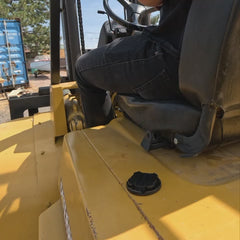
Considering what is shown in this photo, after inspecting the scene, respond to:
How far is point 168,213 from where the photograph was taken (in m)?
0.73

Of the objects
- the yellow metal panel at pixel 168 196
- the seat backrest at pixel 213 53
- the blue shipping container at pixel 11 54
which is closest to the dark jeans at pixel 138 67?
the seat backrest at pixel 213 53

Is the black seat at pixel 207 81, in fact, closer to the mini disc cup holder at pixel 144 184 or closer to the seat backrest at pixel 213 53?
the seat backrest at pixel 213 53

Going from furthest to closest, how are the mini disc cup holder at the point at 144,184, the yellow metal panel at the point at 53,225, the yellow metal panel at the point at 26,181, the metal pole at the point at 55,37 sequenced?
the metal pole at the point at 55,37, the yellow metal panel at the point at 26,181, the yellow metal panel at the point at 53,225, the mini disc cup holder at the point at 144,184

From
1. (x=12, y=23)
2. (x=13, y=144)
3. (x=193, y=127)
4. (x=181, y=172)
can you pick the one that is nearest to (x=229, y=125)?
(x=193, y=127)

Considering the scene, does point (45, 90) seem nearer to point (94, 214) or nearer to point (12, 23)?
point (94, 214)

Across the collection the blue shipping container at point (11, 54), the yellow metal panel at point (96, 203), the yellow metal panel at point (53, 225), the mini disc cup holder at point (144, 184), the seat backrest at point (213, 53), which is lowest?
the blue shipping container at point (11, 54)

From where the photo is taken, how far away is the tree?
19578 millimetres

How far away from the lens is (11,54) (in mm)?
10031

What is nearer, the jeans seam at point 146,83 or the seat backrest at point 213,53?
the seat backrest at point 213,53

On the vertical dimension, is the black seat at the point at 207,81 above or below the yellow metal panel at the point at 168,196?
above

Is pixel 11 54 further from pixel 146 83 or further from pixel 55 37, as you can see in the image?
pixel 146 83

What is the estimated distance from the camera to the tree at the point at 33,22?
19578 millimetres

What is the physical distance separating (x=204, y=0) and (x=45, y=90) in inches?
83.6

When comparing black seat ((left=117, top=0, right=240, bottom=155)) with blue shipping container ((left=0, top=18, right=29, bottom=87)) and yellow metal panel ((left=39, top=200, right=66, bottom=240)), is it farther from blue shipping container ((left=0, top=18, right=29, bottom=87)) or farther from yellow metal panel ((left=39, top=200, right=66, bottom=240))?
blue shipping container ((left=0, top=18, right=29, bottom=87))
